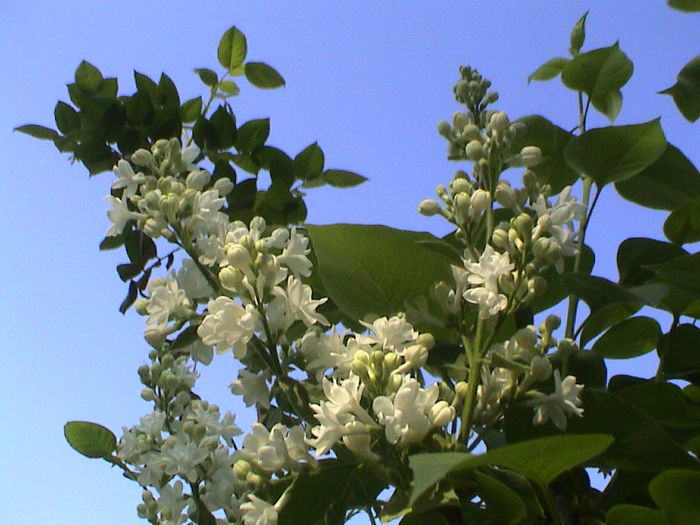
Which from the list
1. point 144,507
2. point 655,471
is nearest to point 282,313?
point 655,471

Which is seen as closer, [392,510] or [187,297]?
[392,510]

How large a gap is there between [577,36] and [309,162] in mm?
633

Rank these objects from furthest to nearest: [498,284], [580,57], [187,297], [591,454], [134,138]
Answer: [134,138] < [580,57] < [187,297] < [498,284] < [591,454]

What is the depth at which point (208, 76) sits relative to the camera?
186 centimetres

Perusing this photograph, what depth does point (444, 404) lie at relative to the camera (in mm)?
781

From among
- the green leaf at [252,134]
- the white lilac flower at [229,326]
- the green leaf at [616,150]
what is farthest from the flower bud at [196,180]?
the green leaf at [252,134]

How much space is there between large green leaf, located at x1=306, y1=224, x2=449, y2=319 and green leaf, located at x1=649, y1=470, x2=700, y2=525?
1.24ft

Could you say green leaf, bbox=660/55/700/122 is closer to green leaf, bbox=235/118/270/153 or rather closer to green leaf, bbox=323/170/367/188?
green leaf, bbox=323/170/367/188

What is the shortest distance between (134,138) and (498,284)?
105cm

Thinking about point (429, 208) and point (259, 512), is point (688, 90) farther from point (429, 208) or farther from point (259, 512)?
point (259, 512)

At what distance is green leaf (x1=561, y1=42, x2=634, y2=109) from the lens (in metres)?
1.30

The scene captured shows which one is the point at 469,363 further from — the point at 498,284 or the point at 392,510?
the point at 392,510

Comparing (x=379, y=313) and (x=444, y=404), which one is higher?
(x=379, y=313)

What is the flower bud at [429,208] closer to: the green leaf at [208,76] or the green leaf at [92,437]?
the green leaf at [92,437]
